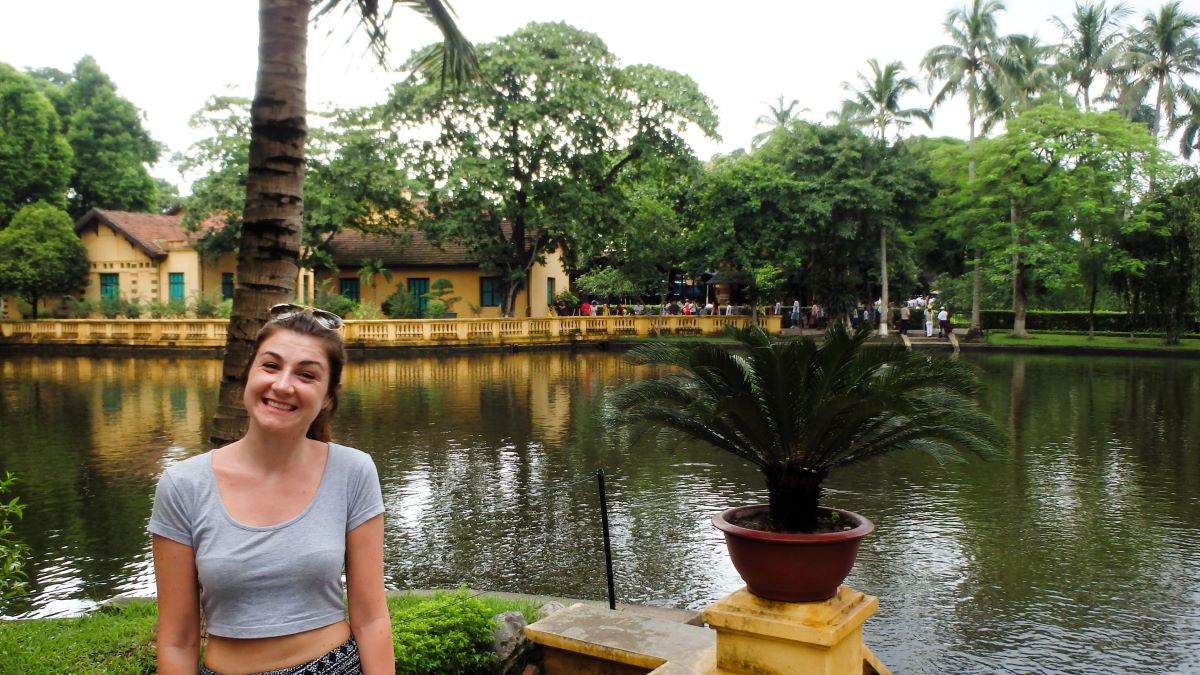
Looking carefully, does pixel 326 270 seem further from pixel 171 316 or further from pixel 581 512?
pixel 581 512

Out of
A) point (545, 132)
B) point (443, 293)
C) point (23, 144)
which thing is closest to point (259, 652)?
point (545, 132)

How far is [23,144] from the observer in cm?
3925

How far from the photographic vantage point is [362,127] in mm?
33250

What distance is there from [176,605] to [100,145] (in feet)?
166

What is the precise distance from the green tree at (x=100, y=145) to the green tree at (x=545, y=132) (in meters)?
21.2

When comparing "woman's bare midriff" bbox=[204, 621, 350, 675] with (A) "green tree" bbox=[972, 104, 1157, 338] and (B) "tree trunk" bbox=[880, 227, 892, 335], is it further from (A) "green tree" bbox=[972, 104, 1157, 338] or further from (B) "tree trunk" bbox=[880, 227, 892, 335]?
(B) "tree trunk" bbox=[880, 227, 892, 335]

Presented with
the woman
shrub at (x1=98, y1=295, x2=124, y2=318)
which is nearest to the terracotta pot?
the woman

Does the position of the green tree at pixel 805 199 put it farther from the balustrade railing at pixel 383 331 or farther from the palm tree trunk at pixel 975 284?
the balustrade railing at pixel 383 331

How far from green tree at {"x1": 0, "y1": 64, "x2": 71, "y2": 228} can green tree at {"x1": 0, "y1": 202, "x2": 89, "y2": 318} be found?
121 cm

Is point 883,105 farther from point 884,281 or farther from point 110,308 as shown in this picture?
point 110,308

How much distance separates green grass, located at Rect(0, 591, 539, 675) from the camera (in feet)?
14.8

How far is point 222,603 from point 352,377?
22.4 metres

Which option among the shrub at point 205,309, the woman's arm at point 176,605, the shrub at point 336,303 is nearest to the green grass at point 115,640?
the woman's arm at point 176,605

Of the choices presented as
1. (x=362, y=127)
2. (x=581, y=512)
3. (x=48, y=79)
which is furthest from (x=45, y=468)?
(x=48, y=79)
